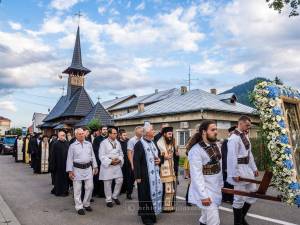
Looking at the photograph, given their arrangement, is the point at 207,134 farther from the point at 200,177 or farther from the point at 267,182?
the point at 267,182

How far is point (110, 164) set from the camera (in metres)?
8.20

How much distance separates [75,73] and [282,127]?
185ft

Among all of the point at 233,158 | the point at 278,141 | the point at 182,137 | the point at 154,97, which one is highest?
the point at 154,97

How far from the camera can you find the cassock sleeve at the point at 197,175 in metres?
4.59

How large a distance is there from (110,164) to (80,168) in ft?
2.75

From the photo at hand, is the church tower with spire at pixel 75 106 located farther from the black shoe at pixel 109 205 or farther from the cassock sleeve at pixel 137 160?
the cassock sleeve at pixel 137 160

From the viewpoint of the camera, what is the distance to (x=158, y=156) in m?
7.35

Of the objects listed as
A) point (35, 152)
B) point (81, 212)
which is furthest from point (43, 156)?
point (81, 212)

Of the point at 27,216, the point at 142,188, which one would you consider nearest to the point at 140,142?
the point at 142,188

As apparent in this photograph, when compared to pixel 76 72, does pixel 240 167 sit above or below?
below

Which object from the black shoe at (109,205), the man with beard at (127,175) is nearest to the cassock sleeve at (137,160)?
the black shoe at (109,205)

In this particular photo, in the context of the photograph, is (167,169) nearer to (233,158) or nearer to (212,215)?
(233,158)

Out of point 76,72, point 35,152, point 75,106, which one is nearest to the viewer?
point 35,152

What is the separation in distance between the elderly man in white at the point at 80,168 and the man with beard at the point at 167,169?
1672 millimetres
